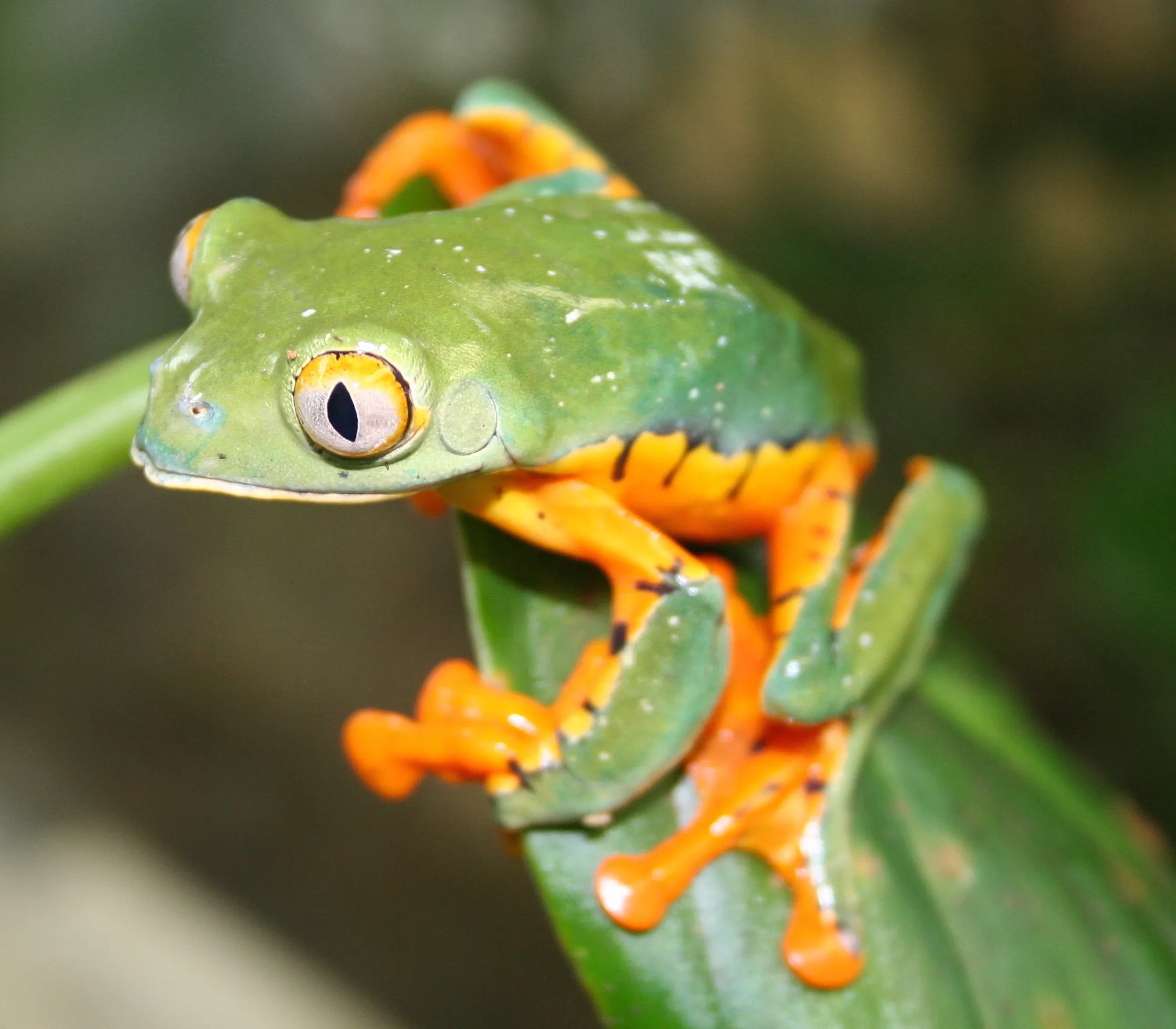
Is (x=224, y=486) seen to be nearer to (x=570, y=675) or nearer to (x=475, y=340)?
(x=475, y=340)

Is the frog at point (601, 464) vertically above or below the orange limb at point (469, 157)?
below

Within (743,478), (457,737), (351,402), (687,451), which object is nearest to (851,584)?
(743,478)

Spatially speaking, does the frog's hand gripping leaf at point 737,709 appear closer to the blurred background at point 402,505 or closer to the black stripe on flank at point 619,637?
the black stripe on flank at point 619,637

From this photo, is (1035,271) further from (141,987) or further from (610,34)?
(141,987)

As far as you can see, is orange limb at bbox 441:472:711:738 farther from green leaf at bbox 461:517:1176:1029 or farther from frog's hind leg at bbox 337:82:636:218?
frog's hind leg at bbox 337:82:636:218

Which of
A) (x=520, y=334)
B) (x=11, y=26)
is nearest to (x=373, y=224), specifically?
(x=520, y=334)

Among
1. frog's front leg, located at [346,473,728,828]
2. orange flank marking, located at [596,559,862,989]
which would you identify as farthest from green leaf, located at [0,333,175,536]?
orange flank marking, located at [596,559,862,989]

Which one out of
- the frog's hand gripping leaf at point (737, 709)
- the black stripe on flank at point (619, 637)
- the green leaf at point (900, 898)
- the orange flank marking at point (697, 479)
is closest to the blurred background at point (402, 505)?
the green leaf at point (900, 898)
